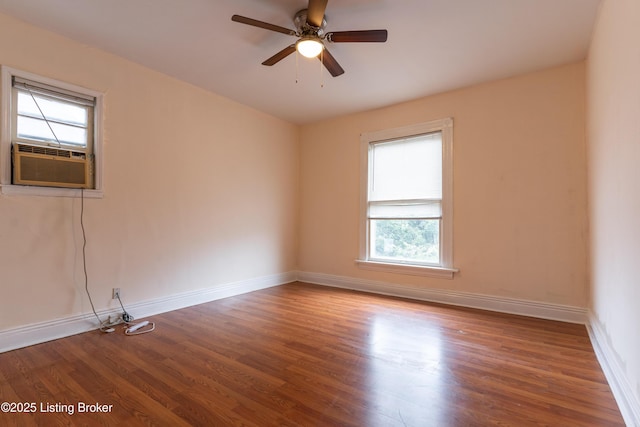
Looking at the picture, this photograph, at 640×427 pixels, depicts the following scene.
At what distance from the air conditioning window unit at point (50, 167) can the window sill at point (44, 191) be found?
0.13 ft

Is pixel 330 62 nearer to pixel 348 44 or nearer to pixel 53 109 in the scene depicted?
pixel 348 44

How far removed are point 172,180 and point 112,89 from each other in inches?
42.0

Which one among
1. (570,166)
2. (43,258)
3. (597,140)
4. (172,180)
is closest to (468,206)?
(570,166)

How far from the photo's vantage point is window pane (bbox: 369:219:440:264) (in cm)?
406

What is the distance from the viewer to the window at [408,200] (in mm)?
3938

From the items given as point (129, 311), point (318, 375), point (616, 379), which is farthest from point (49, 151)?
point (616, 379)

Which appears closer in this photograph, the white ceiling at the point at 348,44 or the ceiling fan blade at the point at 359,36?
the ceiling fan blade at the point at 359,36

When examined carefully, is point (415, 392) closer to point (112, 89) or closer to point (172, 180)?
point (172, 180)

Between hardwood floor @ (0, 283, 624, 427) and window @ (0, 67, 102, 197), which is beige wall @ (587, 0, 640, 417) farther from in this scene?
window @ (0, 67, 102, 197)

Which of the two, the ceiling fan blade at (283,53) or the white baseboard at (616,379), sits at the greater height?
the ceiling fan blade at (283,53)

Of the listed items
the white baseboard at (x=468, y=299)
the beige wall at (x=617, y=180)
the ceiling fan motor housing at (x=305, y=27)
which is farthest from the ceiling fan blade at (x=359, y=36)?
the white baseboard at (x=468, y=299)

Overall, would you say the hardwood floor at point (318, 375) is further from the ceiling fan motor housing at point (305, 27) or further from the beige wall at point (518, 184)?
the ceiling fan motor housing at point (305, 27)


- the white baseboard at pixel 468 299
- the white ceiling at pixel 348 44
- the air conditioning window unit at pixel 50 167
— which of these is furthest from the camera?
the white baseboard at pixel 468 299

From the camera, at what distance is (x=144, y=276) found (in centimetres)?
332
